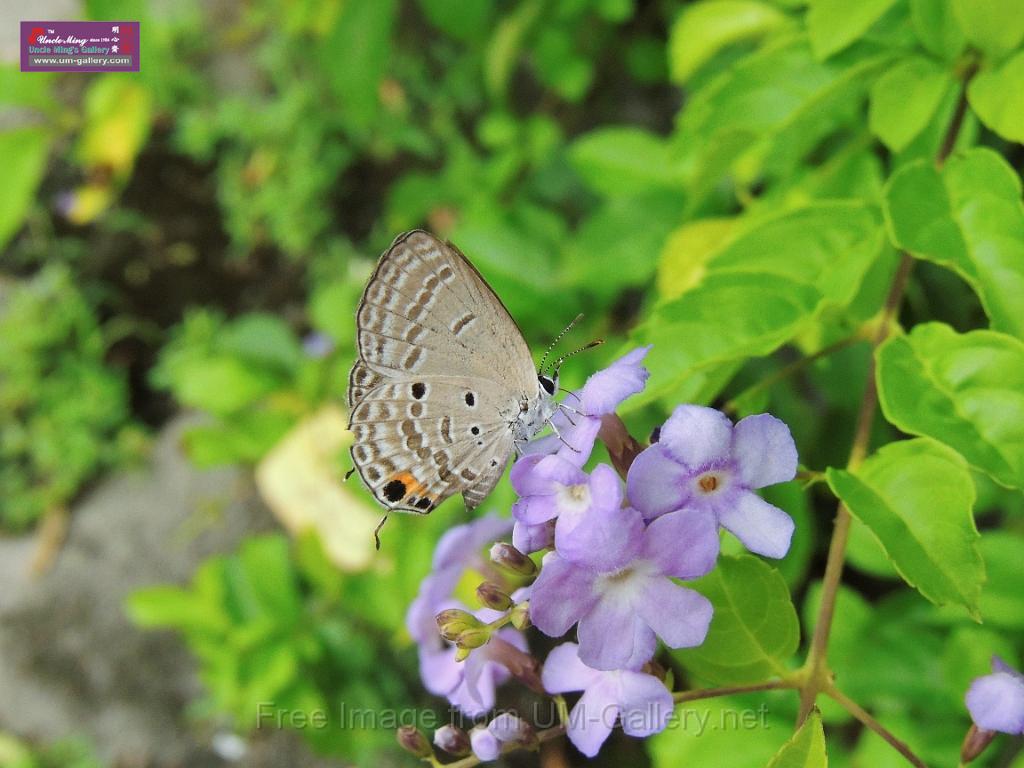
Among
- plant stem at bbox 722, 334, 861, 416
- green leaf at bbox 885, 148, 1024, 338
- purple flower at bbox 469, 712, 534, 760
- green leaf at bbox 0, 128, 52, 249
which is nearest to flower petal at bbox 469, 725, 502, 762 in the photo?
purple flower at bbox 469, 712, 534, 760

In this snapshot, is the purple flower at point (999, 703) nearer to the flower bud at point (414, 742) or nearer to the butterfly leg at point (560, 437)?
the butterfly leg at point (560, 437)

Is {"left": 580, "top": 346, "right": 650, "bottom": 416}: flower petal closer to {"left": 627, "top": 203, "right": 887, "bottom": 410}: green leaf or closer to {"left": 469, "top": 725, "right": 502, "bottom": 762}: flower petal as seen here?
{"left": 627, "top": 203, "right": 887, "bottom": 410}: green leaf

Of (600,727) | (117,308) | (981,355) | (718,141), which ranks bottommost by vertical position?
(117,308)

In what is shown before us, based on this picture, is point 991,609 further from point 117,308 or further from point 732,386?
point 117,308

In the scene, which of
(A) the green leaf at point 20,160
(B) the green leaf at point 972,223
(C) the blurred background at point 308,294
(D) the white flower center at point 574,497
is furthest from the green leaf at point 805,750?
(A) the green leaf at point 20,160

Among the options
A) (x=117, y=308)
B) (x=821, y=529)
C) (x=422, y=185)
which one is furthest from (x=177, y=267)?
(x=821, y=529)
